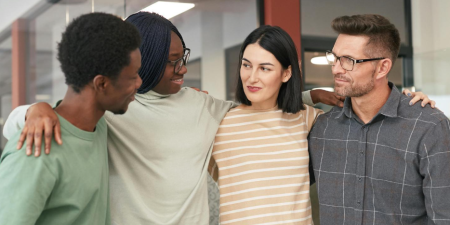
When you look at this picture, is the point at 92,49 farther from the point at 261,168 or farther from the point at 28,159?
the point at 261,168

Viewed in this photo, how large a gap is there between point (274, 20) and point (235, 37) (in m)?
0.33

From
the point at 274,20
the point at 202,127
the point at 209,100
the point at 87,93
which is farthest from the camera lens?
the point at 274,20

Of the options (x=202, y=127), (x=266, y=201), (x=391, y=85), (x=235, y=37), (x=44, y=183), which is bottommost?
(x=266, y=201)

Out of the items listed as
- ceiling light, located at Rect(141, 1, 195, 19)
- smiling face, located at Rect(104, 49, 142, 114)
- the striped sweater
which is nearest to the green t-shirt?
smiling face, located at Rect(104, 49, 142, 114)

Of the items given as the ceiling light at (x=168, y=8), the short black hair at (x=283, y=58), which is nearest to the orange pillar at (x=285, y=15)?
the ceiling light at (x=168, y=8)

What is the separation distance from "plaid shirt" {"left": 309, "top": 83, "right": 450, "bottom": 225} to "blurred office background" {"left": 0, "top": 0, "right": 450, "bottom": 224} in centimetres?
58

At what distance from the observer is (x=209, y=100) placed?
5.98 feet

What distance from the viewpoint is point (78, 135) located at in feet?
4.06

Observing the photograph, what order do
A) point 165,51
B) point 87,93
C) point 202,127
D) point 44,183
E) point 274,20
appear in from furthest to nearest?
point 274,20 < point 202,127 < point 165,51 < point 87,93 < point 44,183

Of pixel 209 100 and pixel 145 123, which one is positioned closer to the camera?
pixel 145 123

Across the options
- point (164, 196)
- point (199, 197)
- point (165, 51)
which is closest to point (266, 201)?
point (199, 197)

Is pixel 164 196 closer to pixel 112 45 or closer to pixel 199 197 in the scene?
pixel 199 197

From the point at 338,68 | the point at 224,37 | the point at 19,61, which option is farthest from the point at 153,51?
the point at 224,37

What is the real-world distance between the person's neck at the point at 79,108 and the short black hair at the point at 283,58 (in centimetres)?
77
